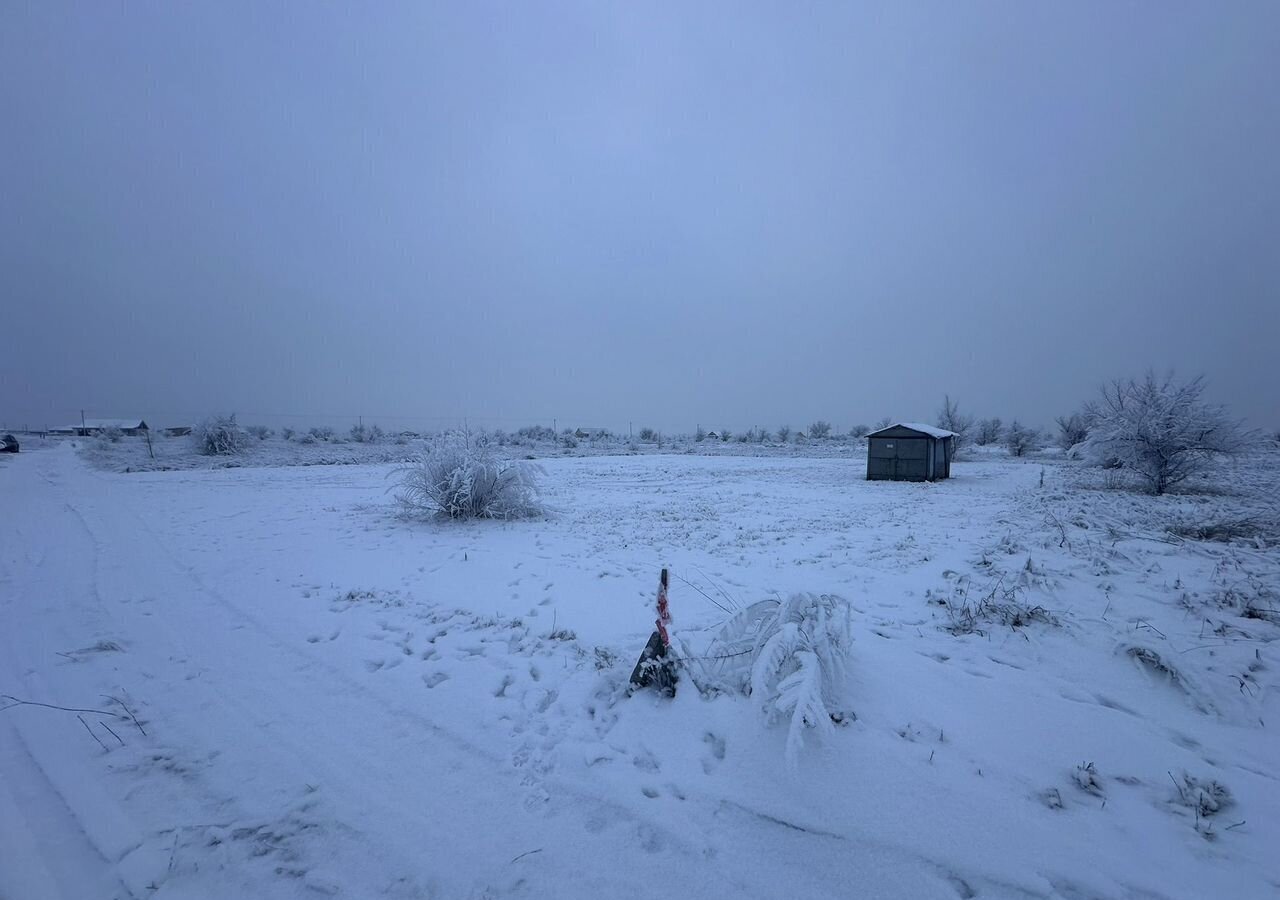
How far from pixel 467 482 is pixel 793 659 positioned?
777 centimetres

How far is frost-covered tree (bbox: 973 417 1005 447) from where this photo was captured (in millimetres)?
45938

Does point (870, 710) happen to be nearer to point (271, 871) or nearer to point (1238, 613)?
point (271, 871)

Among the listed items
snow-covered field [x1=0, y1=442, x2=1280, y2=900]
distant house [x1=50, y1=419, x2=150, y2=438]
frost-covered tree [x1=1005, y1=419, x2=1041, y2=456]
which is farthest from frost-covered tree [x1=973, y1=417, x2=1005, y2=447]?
distant house [x1=50, y1=419, x2=150, y2=438]

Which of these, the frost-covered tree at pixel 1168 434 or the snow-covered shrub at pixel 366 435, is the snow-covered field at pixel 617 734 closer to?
the frost-covered tree at pixel 1168 434

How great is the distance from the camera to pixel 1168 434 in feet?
40.9

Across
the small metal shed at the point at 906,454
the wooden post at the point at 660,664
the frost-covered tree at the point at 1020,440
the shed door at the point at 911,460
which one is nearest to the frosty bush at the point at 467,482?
Answer: the wooden post at the point at 660,664

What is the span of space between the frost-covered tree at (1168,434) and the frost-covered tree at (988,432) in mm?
36791

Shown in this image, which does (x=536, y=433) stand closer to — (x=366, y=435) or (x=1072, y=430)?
(x=366, y=435)

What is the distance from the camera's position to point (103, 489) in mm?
14273

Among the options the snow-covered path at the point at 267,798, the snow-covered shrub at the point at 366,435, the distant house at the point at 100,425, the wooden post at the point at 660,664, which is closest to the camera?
the snow-covered path at the point at 267,798

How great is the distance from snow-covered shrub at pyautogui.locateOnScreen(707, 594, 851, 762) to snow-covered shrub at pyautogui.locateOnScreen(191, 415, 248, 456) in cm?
3506

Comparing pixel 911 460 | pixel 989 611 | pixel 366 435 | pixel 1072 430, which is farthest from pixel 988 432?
pixel 366 435

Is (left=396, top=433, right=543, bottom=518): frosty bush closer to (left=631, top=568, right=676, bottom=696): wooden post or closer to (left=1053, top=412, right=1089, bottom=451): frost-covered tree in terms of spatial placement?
(left=631, top=568, right=676, bottom=696): wooden post

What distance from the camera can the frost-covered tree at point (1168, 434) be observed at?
12.4m
